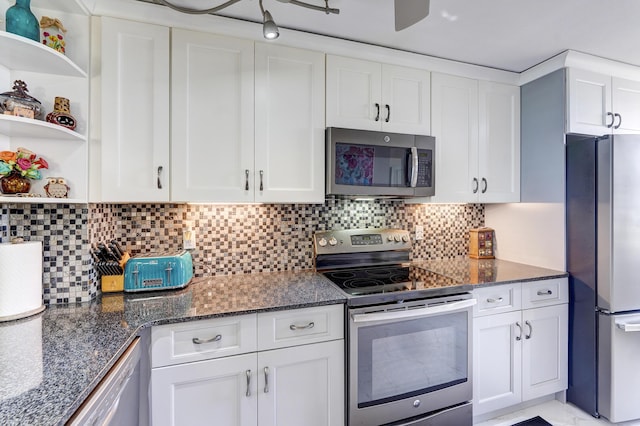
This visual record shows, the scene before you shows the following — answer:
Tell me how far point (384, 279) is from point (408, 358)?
0.45 meters

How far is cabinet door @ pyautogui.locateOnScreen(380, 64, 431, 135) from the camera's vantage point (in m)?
2.00

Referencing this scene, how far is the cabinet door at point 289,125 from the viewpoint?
1.74 metres

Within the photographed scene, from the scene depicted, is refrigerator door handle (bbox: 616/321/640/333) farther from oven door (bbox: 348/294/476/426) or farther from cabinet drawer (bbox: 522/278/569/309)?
oven door (bbox: 348/294/476/426)

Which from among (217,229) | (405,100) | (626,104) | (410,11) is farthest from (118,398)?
(626,104)

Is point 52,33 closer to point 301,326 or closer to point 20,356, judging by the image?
point 20,356

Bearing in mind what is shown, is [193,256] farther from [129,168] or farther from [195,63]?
[195,63]

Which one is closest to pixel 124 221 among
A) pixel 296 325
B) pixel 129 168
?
pixel 129 168

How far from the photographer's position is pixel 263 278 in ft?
6.27

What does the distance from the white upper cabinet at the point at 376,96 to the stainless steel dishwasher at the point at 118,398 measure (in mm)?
1514

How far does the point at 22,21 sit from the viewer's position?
1241 mm

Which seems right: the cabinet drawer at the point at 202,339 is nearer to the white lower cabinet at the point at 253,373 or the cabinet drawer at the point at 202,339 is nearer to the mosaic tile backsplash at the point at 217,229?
the white lower cabinet at the point at 253,373

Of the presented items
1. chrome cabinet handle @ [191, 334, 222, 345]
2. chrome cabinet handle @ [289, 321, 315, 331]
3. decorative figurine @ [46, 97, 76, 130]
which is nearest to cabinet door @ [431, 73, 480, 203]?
chrome cabinet handle @ [289, 321, 315, 331]

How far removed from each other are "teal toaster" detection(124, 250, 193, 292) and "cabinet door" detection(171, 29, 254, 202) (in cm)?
34

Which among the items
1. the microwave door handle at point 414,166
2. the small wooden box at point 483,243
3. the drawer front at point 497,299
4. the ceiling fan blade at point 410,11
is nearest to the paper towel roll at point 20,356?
the ceiling fan blade at point 410,11
